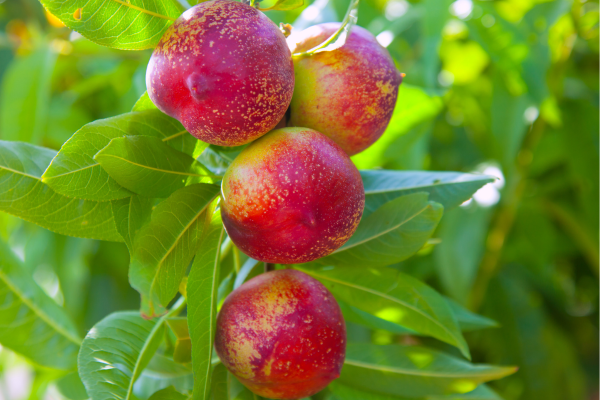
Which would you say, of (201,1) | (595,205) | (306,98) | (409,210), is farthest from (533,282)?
(201,1)

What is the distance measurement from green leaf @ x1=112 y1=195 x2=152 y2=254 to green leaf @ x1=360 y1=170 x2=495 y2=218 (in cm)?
39

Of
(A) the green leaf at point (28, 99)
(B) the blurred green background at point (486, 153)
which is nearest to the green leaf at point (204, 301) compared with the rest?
(B) the blurred green background at point (486, 153)

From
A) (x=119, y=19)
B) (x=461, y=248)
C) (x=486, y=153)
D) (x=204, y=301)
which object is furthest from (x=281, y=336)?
(x=486, y=153)

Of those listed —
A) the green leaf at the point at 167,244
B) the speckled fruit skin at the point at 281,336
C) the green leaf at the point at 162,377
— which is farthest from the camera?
the green leaf at the point at 162,377

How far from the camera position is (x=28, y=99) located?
1.42 meters

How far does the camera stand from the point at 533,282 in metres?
2.13

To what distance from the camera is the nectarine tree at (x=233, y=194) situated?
609 millimetres

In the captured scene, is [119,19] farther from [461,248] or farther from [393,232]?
[461,248]

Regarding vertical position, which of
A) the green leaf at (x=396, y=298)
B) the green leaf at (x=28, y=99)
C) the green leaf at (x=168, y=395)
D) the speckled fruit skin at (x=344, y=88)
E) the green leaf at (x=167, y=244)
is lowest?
the green leaf at (x=396, y=298)

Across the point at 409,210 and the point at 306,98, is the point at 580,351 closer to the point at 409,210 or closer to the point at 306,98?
the point at 409,210

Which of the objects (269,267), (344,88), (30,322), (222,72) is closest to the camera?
(222,72)

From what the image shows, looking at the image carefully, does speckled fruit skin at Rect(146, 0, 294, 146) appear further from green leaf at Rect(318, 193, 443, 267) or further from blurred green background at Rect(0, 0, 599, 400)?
blurred green background at Rect(0, 0, 599, 400)

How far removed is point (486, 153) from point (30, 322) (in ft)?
5.30

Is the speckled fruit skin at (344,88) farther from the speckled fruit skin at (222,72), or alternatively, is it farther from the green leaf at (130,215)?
the green leaf at (130,215)
